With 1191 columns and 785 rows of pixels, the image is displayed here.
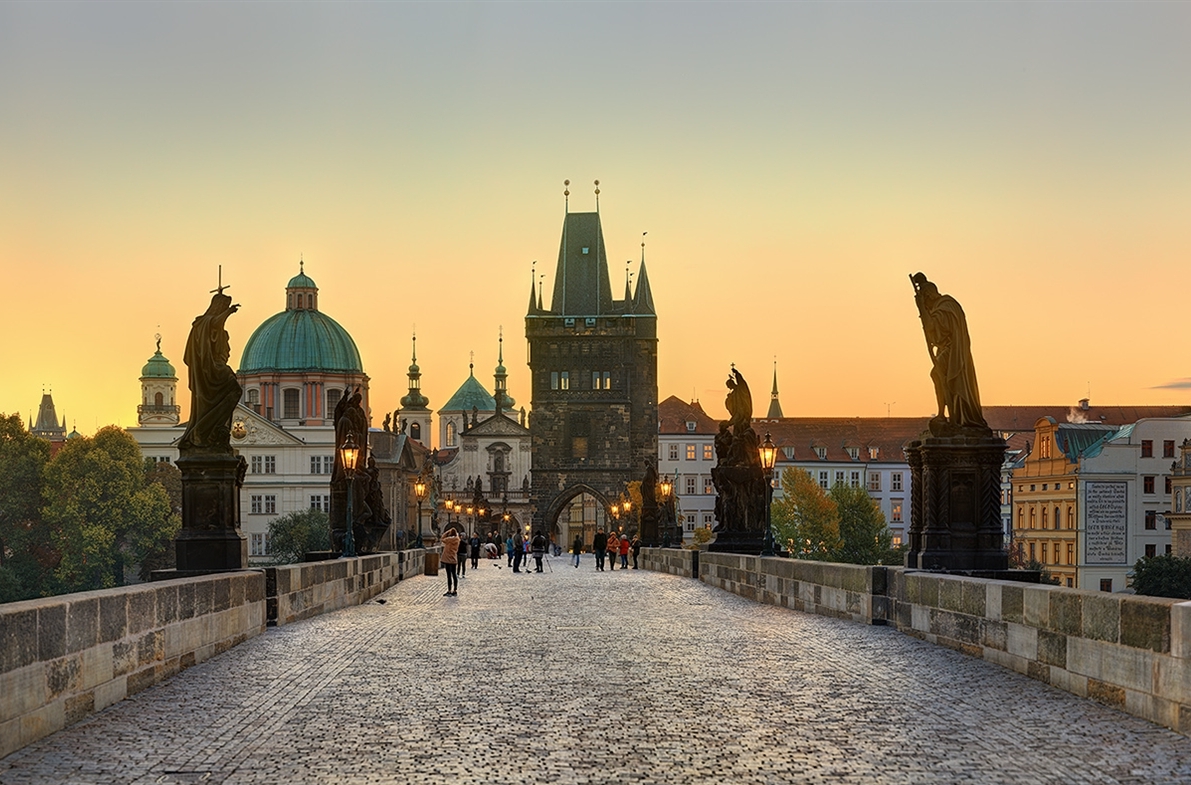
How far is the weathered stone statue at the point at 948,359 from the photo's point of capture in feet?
65.1

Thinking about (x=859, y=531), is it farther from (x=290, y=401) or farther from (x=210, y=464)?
(x=210, y=464)

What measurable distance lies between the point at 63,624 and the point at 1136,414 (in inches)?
5898

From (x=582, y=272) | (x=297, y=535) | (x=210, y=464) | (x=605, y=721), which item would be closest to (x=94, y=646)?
(x=605, y=721)

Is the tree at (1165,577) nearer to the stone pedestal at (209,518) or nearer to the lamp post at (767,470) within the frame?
the lamp post at (767,470)

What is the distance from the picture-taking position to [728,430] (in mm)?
36781

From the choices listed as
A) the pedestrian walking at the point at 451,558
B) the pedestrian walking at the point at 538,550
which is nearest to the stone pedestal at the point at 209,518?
the pedestrian walking at the point at 451,558

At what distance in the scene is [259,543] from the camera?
135000 mm

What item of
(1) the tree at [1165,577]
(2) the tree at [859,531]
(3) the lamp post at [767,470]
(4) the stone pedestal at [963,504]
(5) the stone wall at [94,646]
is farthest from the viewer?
(2) the tree at [859,531]

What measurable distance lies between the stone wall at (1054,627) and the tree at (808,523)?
317 feet

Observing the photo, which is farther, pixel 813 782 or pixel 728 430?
pixel 728 430

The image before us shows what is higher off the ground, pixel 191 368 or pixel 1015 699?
pixel 191 368

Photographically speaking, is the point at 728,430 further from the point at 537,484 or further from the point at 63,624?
the point at 537,484

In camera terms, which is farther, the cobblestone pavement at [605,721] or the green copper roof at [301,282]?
the green copper roof at [301,282]

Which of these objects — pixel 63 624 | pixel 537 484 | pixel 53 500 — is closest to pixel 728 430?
pixel 63 624
